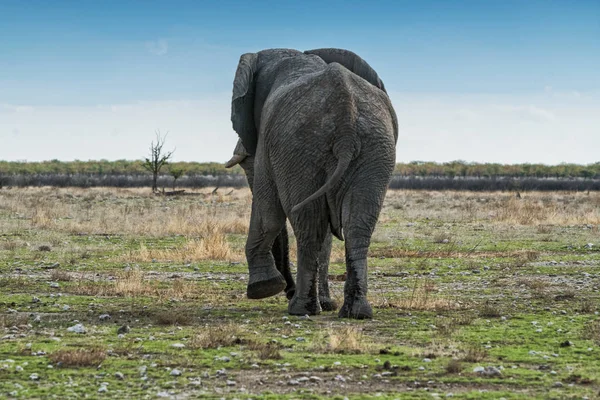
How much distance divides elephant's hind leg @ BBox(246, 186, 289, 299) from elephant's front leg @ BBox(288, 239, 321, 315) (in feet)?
3.21

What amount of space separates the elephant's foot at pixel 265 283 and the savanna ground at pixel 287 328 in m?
0.24

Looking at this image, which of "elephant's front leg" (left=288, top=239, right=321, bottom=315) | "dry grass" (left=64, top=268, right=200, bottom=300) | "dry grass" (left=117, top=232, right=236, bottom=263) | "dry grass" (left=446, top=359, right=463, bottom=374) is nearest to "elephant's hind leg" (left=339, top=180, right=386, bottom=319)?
"elephant's front leg" (left=288, top=239, right=321, bottom=315)

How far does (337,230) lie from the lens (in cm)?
1212

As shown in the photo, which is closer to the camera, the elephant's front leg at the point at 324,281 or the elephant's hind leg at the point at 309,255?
the elephant's hind leg at the point at 309,255

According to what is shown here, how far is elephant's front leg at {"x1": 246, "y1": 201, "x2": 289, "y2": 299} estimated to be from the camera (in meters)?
13.1

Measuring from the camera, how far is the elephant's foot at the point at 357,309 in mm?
11609

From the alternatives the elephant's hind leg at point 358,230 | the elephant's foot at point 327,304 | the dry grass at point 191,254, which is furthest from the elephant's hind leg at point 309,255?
the dry grass at point 191,254

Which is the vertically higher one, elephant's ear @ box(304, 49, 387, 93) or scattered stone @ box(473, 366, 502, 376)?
elephant's ear @ box(304, 49, 387, 93)

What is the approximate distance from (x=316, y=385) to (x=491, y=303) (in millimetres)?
6216

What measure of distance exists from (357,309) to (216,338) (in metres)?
2.33

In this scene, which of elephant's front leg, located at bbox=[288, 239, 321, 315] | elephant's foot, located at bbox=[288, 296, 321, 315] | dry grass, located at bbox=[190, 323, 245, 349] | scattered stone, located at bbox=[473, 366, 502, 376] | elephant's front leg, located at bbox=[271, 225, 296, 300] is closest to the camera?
scattered stone, located at bbox=[473, 366, 502, 376]

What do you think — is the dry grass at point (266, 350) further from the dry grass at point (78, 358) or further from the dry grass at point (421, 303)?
the dry grass at point (421, 303)

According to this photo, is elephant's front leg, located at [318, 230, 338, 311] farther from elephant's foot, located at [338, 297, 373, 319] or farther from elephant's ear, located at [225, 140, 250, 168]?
elephant's ear, located at [225, 140, 250, 168]

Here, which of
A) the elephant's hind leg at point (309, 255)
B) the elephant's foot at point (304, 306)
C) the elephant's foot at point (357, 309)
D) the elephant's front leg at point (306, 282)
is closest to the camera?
the elephant's foot at point (357, 309)
